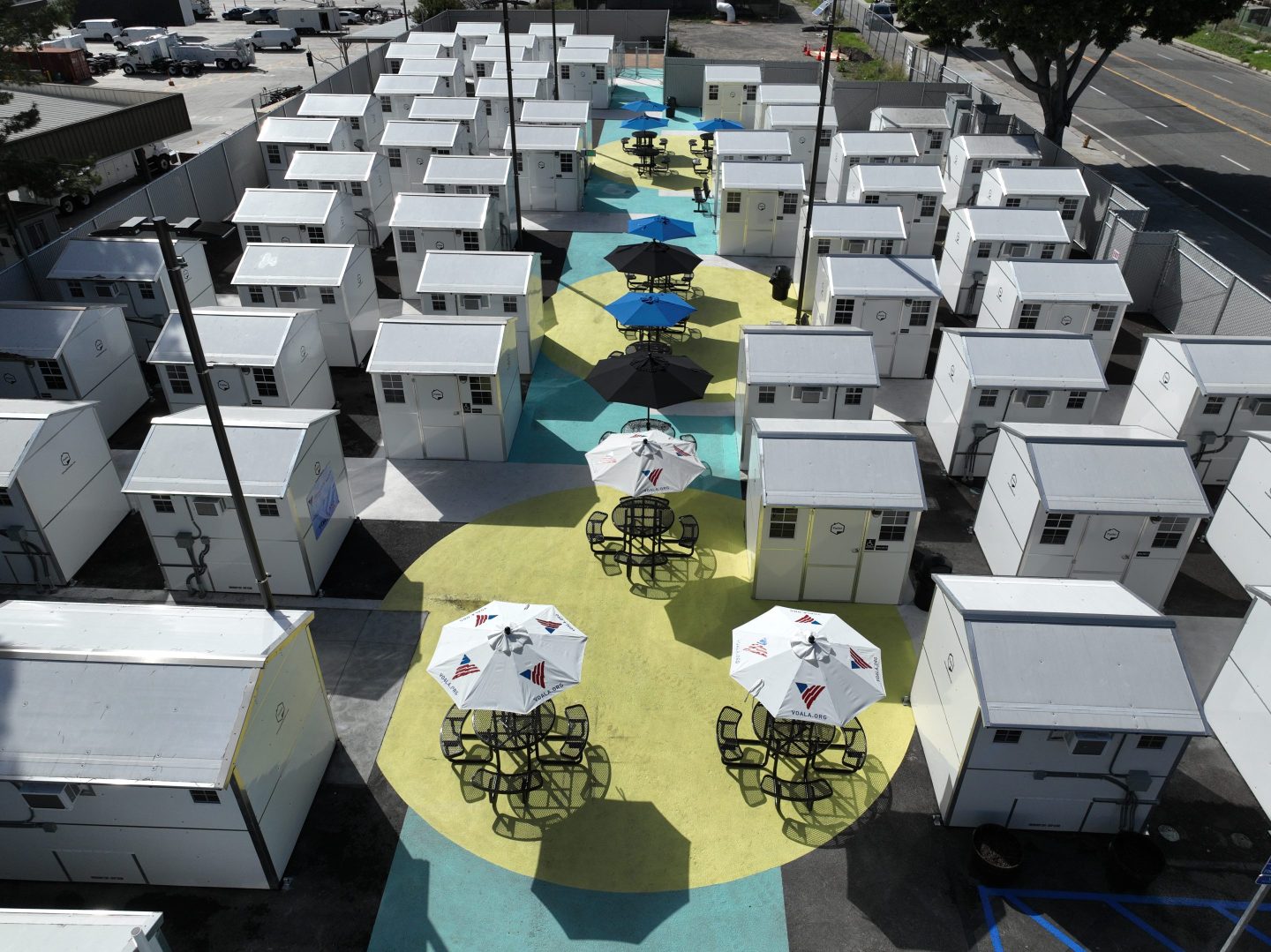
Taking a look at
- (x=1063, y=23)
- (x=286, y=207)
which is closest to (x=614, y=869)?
(x=286, y=207)

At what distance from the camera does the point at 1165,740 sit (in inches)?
539

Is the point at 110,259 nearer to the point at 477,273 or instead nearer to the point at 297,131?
the point at 477,273

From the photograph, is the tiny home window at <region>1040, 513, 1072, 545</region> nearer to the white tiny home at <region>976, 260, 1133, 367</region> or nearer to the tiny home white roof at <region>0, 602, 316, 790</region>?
the white tiny home at <region>976, 260, 1133, 367</region>

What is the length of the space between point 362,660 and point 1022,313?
20768 mm

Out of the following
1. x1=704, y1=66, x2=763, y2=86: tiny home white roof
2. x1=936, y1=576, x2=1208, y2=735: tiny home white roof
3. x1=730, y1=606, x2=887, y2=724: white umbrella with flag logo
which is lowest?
x1=730, y1=606, x2=887, y2=724: white umbrella with flag logo

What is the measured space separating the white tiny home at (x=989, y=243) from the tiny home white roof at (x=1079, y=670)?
55.9ft

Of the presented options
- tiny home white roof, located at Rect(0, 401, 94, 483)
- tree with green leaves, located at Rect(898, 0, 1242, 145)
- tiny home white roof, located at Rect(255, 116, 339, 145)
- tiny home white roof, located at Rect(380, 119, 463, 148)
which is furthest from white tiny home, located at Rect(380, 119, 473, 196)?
tree with green leaves, located at Rect(898, 0, 1242, 145)

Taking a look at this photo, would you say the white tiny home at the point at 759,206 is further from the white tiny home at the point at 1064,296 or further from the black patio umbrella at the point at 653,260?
the white tiny home at the point at 1064,296

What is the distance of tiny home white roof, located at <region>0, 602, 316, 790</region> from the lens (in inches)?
A: 488

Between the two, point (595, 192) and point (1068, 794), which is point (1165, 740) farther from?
point (595, 192)

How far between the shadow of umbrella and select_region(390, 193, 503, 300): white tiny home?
66.8 ft

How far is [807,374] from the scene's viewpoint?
2211cm

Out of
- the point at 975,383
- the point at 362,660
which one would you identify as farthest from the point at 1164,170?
the point at 362,660

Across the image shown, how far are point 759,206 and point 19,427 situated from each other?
25947mm
